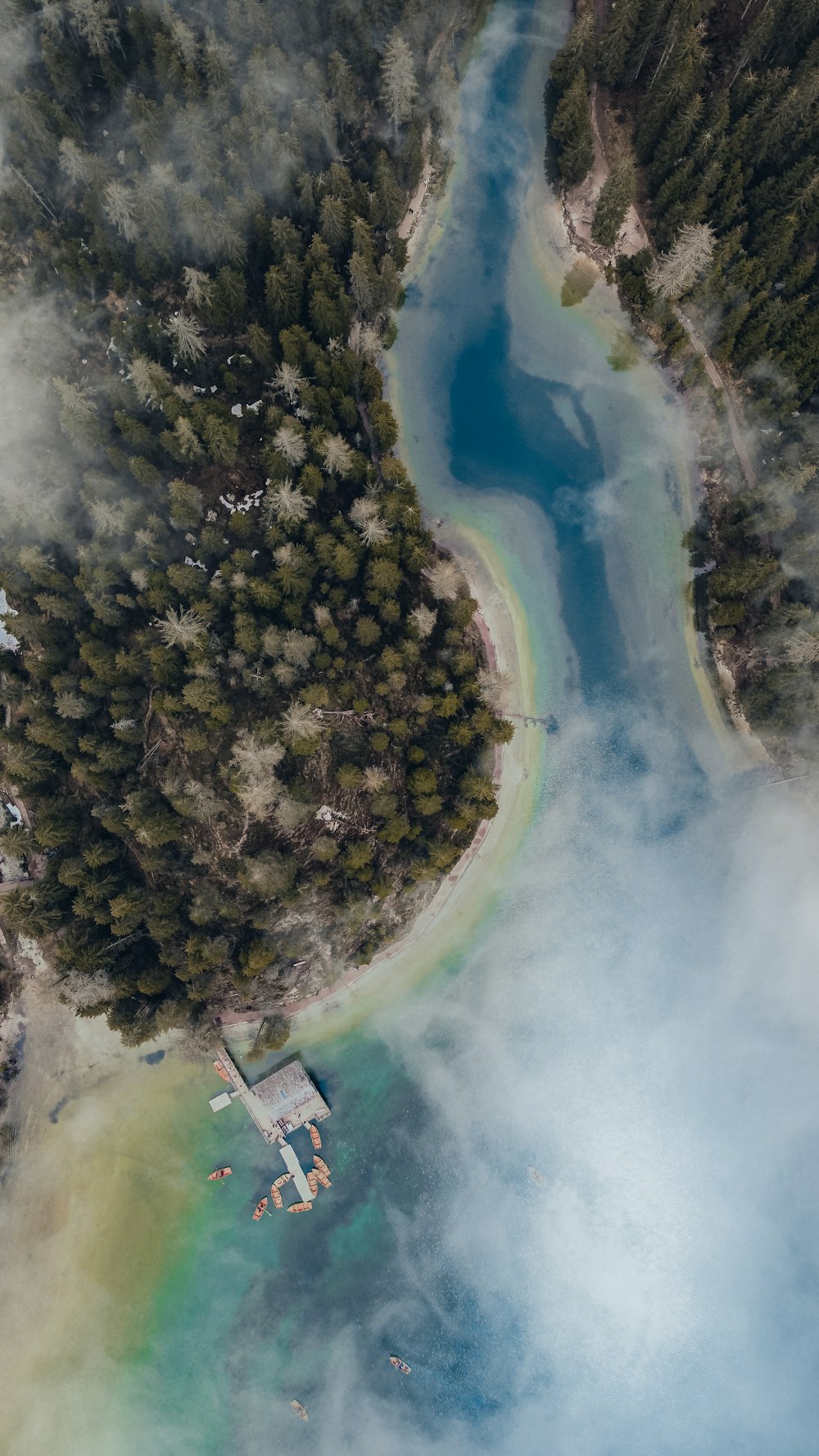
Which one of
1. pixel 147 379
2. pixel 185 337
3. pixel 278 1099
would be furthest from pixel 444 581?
pixel 278 1099

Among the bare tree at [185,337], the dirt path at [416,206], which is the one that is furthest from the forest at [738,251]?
the bare tree at [185,337]

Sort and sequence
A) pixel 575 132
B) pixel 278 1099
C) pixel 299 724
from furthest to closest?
pixel 278 1099 → pixel 575 132 → pixel 299 724

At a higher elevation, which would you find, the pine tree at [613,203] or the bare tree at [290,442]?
the pine tree at [613,203]

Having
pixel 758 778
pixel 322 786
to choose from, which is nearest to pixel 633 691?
pixel 758 778

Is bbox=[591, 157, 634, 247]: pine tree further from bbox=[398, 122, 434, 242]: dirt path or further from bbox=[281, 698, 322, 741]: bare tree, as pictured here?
bbox=[281, 698, 322, 741]: bare tree

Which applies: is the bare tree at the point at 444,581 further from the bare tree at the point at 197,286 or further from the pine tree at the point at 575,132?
the pine tree at the point at 575,132

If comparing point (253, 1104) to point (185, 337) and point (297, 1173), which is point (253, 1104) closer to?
point (297, 1173)
